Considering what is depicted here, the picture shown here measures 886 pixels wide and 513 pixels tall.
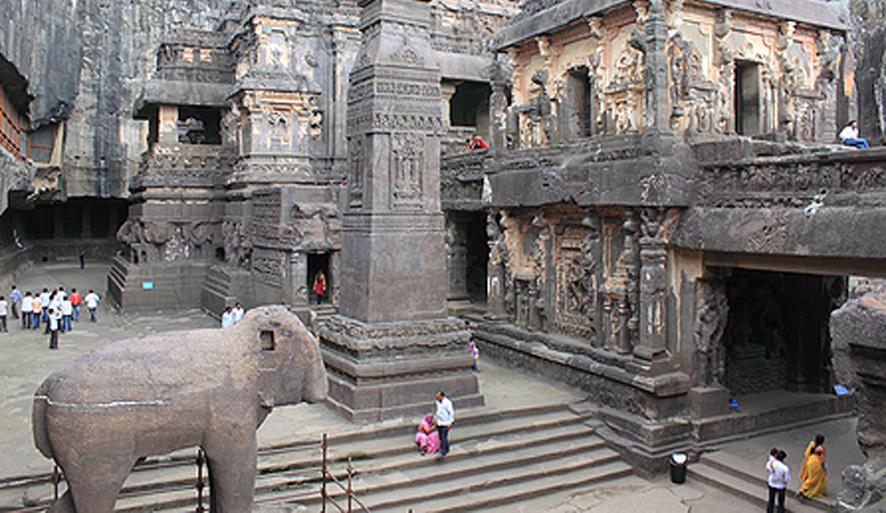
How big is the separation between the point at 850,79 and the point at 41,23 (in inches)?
831

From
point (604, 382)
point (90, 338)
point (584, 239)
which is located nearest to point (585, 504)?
point (604, 382)

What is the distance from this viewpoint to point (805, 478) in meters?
8.62

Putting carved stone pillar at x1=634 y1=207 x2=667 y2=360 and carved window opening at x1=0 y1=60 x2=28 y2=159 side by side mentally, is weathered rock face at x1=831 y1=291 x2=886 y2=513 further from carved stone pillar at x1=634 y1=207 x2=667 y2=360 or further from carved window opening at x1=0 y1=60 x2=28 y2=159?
carved window opening at x1=0 y1=60 x2=28 y2=159

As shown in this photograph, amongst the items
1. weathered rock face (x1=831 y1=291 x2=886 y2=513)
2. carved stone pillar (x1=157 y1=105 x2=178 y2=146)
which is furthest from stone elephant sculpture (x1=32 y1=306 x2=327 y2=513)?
carved stone pillar (x1=157 y1=105 x2=178 y2=146)

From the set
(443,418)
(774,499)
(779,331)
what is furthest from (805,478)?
(443,418)

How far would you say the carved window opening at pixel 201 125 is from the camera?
24.8 meters

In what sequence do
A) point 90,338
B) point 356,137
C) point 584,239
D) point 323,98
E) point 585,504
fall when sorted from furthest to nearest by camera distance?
1. point 323,98
2. point 90,338
3. point 584,239
4. point 356,137
5. point 585,504

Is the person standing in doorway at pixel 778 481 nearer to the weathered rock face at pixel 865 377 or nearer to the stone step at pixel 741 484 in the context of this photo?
the stone step at pixel 741 484

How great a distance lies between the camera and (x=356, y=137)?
10203 mm

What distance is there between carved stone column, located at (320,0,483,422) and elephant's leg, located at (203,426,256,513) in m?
4.16

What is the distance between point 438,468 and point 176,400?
179 inches

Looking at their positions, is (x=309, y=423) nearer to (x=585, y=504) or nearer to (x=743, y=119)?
(x=585, y=504)

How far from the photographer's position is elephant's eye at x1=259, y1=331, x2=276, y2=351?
5504mm

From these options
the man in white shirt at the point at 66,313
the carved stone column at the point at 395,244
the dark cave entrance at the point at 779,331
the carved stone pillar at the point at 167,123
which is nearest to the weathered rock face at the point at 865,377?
the carved stone column at the point at 395,244
